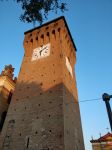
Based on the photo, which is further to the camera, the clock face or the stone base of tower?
the clock face

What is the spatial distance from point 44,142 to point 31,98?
435 cm

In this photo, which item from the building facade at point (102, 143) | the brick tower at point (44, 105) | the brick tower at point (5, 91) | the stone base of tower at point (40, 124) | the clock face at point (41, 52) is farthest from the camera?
the building facade at point (102, 143)

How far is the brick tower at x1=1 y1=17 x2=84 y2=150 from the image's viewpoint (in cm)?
1070

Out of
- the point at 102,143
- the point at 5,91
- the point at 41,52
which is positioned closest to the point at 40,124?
the point at 5,91

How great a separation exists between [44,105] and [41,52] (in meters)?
7.48

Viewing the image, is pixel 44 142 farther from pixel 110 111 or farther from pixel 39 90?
pixel 110 111

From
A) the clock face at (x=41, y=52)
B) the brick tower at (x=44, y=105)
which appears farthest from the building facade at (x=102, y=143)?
the clock face at (x=41, y=52)

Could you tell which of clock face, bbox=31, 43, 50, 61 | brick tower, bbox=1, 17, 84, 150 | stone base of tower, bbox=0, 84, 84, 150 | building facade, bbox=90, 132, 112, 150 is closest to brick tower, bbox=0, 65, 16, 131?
brick tower, bbox=1, 17, 84, 150

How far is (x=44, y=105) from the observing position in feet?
41.2

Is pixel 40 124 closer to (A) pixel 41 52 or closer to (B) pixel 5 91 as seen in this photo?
(B) pixel 5 91

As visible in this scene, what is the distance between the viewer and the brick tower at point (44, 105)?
10703 mm

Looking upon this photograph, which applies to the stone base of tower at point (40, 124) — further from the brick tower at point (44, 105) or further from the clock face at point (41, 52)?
the clock face at point (41, 52)

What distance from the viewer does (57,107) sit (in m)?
11.8

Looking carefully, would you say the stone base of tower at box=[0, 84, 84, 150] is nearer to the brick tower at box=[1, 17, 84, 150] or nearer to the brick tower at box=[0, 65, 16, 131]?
the brick tower at box=[1, 17, 84, 150]
